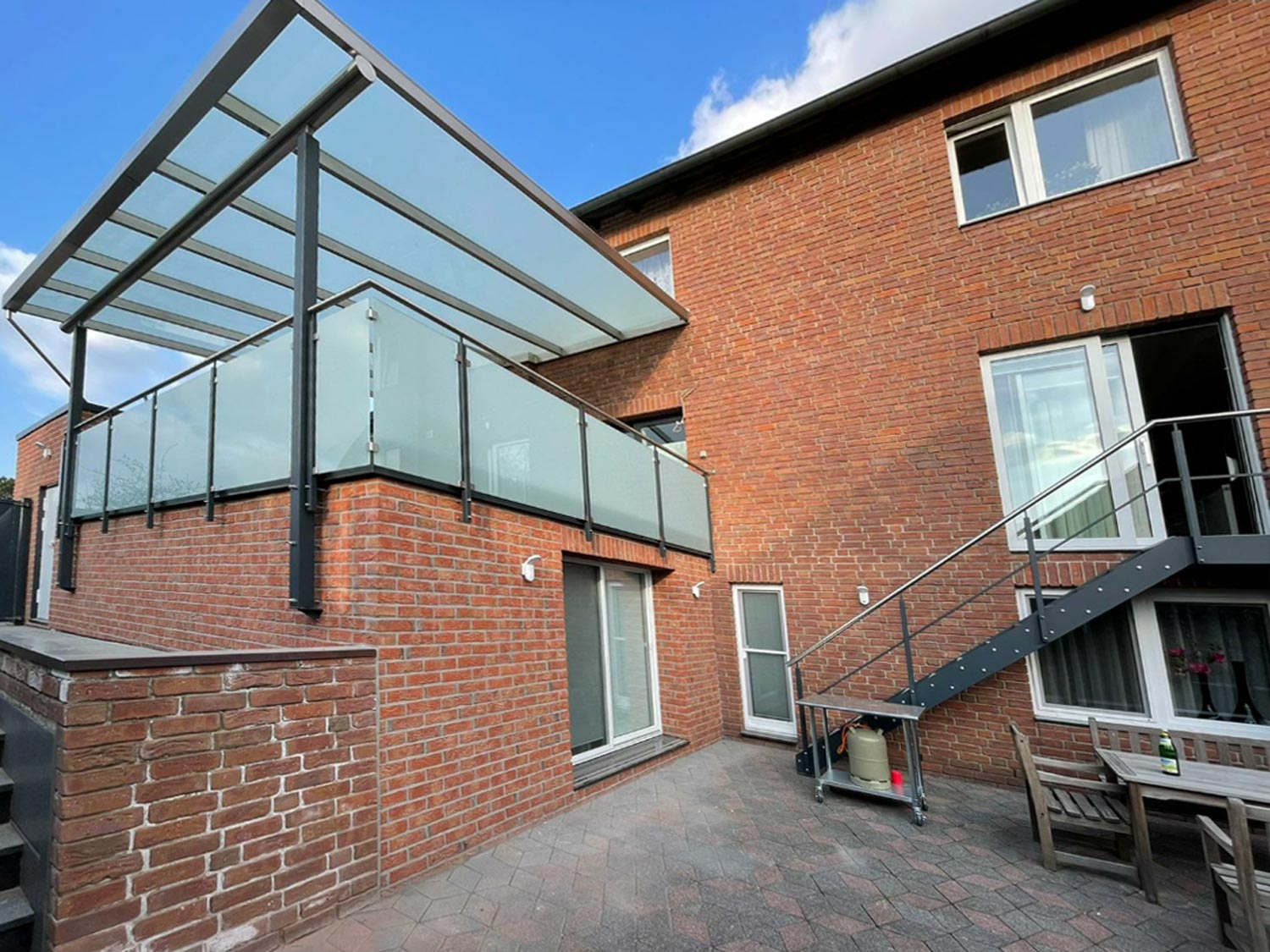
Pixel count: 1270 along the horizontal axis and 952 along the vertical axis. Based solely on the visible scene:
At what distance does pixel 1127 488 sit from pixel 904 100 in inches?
180

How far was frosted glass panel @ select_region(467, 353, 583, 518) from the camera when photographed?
4383 millimetres

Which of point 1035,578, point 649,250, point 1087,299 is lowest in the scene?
point 1035,578

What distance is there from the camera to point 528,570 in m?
4.54

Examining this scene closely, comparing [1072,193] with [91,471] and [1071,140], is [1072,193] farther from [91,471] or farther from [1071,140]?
[91,471]

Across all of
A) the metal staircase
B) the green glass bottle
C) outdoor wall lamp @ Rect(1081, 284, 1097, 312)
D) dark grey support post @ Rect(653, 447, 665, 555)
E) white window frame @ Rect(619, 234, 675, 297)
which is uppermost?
white window frame @ Rect(619, 234, 675, 297)

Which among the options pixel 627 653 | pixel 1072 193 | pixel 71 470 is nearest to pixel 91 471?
pixel 71 470

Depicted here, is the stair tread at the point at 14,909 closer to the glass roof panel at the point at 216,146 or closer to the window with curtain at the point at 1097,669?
the glass roof panel at the point at 216,146

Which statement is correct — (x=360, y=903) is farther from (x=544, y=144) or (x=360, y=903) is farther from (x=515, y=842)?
(x=544, y=144)

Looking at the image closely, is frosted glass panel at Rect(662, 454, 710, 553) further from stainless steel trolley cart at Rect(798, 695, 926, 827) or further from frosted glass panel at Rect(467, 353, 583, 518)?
stainless steel trolley cart at Rect(798, 695, 926, 827)

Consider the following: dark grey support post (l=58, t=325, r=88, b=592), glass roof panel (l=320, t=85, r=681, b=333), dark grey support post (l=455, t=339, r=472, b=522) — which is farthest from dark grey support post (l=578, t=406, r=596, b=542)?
dark grey support post (l=58, t=325, r=88, b=592)

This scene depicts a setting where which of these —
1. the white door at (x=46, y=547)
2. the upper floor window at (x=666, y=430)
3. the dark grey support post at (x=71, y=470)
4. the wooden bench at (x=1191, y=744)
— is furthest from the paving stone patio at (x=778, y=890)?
the white door at (x=46, y=547)

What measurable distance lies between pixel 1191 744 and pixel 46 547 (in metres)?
13.2

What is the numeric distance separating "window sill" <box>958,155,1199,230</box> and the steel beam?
5.63m

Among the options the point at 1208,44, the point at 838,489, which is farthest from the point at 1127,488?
the point at 1208,44
